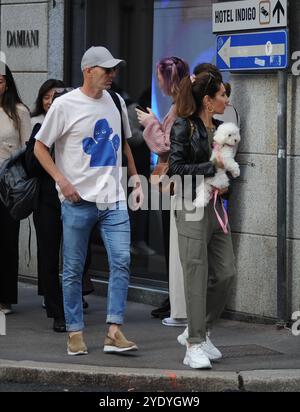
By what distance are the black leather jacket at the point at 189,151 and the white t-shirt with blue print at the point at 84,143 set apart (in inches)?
20.0

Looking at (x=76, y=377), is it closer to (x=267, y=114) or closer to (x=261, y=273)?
(x=261, y=273)

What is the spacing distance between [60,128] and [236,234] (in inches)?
84.0

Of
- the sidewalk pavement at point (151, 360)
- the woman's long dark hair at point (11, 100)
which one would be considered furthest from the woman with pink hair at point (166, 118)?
the woman's long dark hair at point (11, 100)

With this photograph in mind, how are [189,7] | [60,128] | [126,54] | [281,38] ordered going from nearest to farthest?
[60,128], [281,38], [189,7], [126,54]

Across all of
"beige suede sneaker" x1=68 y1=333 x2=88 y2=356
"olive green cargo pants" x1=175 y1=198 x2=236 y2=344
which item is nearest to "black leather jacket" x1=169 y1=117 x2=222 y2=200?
"olive green cargo pants" x1=175 y1=198 x2=236 y2=344

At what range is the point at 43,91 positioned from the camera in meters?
9.53

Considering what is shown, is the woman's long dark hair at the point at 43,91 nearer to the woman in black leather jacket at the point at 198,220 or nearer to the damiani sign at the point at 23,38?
→ the damiani sign at the point at 23,38

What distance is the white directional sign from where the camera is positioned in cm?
880

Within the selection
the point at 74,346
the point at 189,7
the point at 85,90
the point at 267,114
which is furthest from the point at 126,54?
the point at 74,346

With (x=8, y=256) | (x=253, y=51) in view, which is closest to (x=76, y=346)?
(x=8, y=256)

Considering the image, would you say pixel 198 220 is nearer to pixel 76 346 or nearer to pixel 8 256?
pixel 76 346

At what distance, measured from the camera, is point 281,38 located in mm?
8781

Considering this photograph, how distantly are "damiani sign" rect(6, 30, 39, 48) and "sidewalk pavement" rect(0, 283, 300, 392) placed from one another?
303cm

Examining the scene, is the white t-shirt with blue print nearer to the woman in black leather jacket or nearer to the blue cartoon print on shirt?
the blue cartoon print on shirt
